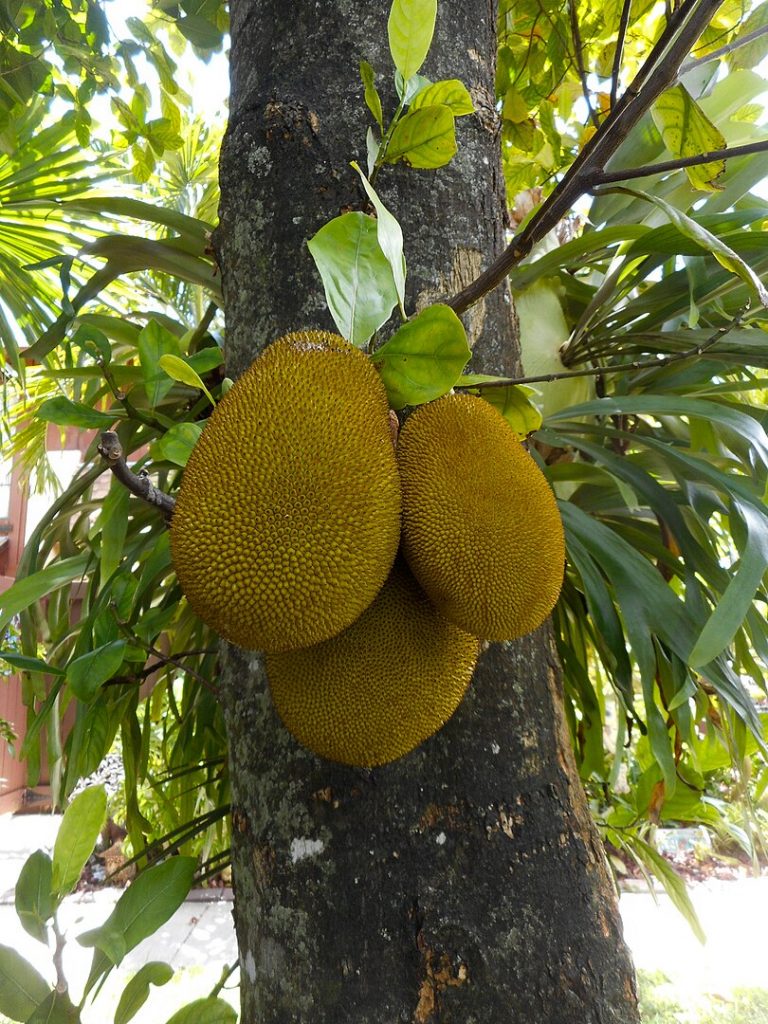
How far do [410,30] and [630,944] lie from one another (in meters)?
2.36

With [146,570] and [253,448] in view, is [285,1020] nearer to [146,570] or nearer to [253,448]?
[253,448]

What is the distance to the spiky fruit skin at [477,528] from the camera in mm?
402

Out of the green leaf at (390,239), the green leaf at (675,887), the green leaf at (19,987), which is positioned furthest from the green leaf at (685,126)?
the green leaf at (675,887)

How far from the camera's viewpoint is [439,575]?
0.40 meters

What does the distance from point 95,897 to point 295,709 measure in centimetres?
301

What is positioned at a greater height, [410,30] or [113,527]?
[410,30]

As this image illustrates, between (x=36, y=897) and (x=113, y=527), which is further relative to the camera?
(x=113, y=527)

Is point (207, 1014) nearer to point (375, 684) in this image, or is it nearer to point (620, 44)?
point (375, 684)

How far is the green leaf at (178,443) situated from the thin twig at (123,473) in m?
0.06

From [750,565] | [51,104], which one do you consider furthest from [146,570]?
[51,104]

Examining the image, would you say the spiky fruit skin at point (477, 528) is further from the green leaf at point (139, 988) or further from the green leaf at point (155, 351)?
the green leaf at point (139, 988)

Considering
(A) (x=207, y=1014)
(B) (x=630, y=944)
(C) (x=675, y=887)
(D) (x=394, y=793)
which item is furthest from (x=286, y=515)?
(B) (x=630, y=944)

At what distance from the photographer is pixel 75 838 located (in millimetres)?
438

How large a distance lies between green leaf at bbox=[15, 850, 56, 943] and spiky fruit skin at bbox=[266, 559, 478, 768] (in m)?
0.18
